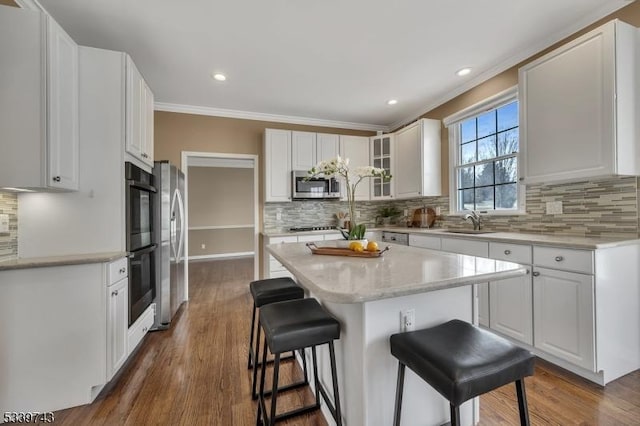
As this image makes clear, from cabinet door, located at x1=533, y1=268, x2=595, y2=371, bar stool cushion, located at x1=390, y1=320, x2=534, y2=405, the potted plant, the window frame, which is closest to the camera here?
bar stool cushion, located at x1=390, y1=320, x2=534, y2=405

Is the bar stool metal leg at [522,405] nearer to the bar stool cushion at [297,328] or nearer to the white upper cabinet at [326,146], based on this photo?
the bar stool cushion at [297,328]

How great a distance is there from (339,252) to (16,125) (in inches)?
78.2

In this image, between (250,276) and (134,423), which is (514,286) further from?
(250,276)

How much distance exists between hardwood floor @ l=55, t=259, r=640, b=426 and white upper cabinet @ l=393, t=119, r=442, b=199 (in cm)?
221

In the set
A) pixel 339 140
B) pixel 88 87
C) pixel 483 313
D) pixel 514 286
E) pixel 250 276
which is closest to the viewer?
pixel 88 87

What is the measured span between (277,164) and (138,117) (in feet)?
5.98

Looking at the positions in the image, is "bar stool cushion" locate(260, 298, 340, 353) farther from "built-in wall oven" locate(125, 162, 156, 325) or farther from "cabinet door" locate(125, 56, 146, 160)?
"cabinet door" locate(125, 56, 146, 160)

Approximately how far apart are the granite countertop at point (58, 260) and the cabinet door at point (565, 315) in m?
2.96

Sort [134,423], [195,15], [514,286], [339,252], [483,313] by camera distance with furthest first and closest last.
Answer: [483,313], [514,286], [195,15], [339,252], [134,423]

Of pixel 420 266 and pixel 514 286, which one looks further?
pixel 514 286

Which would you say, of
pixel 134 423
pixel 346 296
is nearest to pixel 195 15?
pixel 346 296

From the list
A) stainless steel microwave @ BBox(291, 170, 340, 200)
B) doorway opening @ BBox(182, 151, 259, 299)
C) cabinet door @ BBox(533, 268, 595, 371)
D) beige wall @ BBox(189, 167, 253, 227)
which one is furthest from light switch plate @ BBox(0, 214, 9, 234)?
beige wall @ BBox(189, 167, 253, 227)

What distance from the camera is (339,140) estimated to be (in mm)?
4059

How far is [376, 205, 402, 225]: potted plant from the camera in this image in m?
4.46
